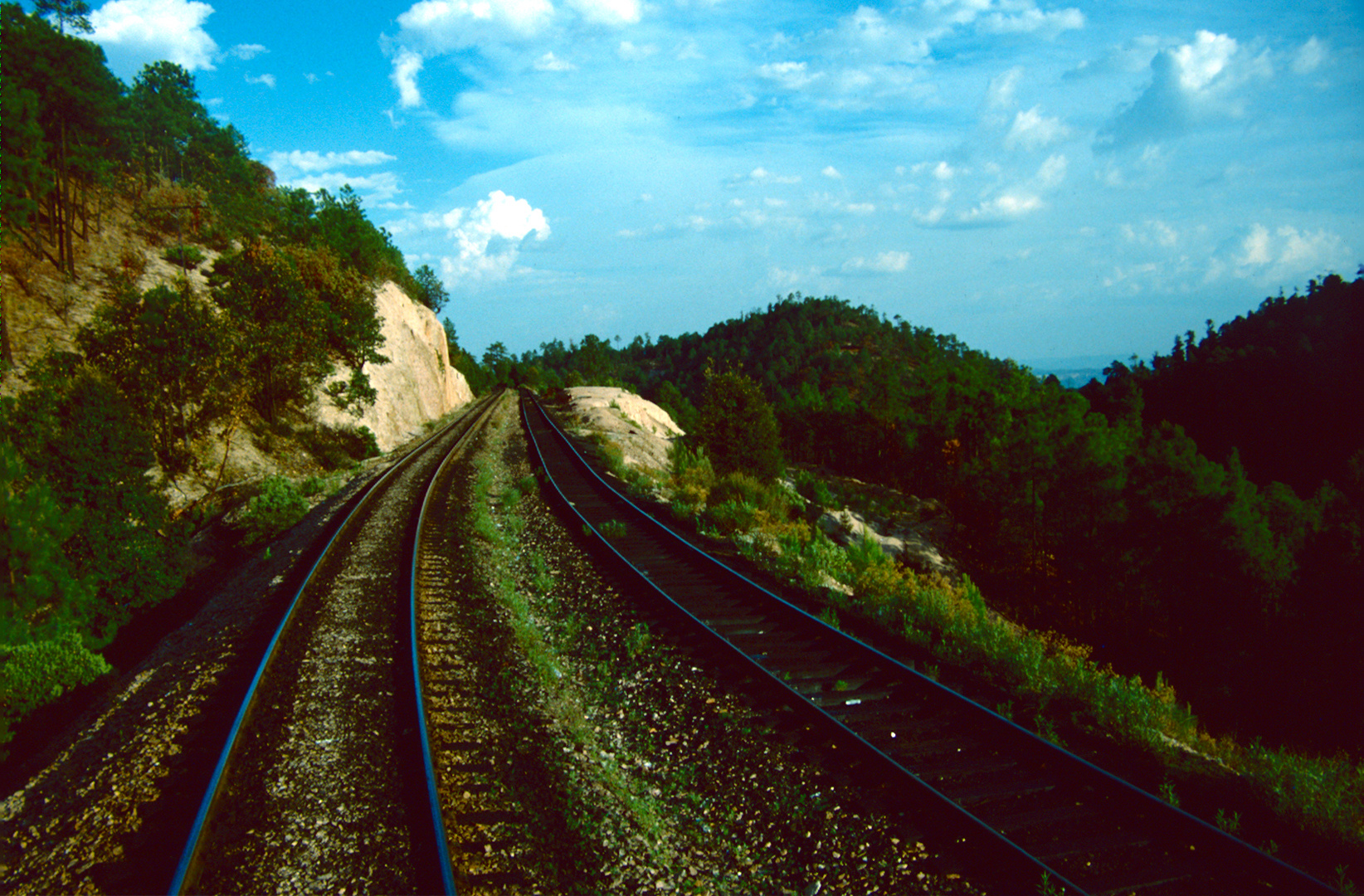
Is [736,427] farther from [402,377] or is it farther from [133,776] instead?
[133,776]

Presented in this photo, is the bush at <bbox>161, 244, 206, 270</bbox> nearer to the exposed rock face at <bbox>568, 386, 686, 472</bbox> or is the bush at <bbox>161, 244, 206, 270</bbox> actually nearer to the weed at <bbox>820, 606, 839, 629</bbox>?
the exposed rock face at <bbox>568, 386, 686, 472</bbox>

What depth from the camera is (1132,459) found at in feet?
133

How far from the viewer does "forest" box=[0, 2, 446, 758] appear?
9.87m

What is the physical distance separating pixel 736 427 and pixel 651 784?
27533 millimetres

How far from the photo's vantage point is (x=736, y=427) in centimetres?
3244

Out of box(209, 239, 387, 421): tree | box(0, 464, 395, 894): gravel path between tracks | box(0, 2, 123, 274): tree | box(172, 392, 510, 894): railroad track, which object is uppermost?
box(0, 2, 123, 274): tree

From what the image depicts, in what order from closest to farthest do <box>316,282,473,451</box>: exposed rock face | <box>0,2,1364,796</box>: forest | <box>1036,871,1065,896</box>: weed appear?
<box>1036,871,1065,896</box>: weed, <box>0,2,1364,796</box>: forest, <box>316,282,473,451</box>: exposed rock face

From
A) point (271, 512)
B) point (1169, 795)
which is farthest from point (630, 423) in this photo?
point (1169, 795)

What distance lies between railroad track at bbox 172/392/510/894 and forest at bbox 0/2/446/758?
9.83 ft

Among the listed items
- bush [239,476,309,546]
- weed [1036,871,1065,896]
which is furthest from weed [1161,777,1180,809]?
bush [239,476,309,546]

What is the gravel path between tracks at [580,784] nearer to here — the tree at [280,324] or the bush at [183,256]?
the tree at [280,324]

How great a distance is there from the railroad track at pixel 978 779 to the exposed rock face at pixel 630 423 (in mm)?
16065

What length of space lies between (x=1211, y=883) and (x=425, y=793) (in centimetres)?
527

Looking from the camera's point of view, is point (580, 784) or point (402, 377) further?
point (402, 377)
